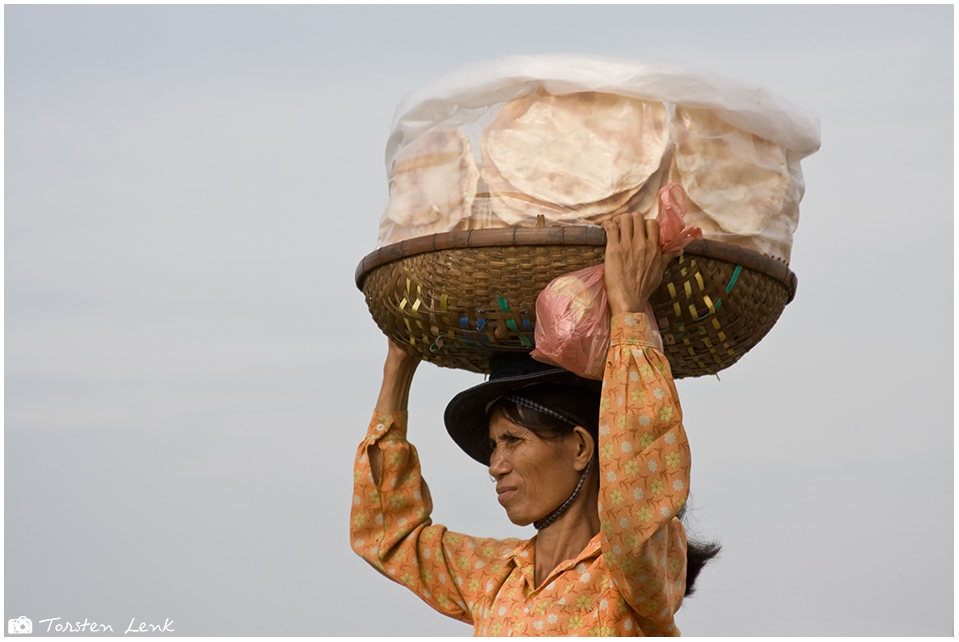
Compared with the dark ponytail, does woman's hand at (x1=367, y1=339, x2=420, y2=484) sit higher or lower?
Result: higher

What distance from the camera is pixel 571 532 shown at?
303 cm

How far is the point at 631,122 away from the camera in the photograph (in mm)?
2545

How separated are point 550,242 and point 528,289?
0.12 meters

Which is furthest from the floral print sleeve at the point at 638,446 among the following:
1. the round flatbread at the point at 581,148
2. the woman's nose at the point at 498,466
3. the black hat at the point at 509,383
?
the woman's nose at the point at 498,466

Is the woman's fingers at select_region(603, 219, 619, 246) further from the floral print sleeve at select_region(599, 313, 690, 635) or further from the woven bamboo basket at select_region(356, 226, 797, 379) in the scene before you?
the floral print sleeve at select_region(599, 313, 690, 635)

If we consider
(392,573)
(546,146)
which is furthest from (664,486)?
(392,573)

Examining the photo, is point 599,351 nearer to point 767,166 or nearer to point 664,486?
point 664,486

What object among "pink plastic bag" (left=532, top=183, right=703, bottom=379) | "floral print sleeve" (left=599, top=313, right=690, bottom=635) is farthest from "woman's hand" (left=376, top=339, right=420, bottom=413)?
"floral print sleeve" (left=599, top=313, right=690, bottom=635)

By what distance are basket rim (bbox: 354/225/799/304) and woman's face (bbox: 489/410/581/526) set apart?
666mm

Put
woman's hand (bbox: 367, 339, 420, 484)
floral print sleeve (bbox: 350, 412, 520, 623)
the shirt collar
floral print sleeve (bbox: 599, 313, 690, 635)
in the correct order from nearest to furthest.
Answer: floral print sleeve (bbox: 599, 313, 690, 635) < the shirt collar < floral print sleeve (bbox: 350, 412, 520, 623) < woman's hand (bbox: 367, 339, 420, 484)

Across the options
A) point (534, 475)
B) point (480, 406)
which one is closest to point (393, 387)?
point (480, 406)

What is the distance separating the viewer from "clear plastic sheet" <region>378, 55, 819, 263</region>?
253 cm

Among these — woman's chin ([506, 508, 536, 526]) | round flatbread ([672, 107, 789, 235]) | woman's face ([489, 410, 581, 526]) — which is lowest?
woman's chin ([506, 508, 536, 526])

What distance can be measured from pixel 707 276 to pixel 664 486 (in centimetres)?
49
